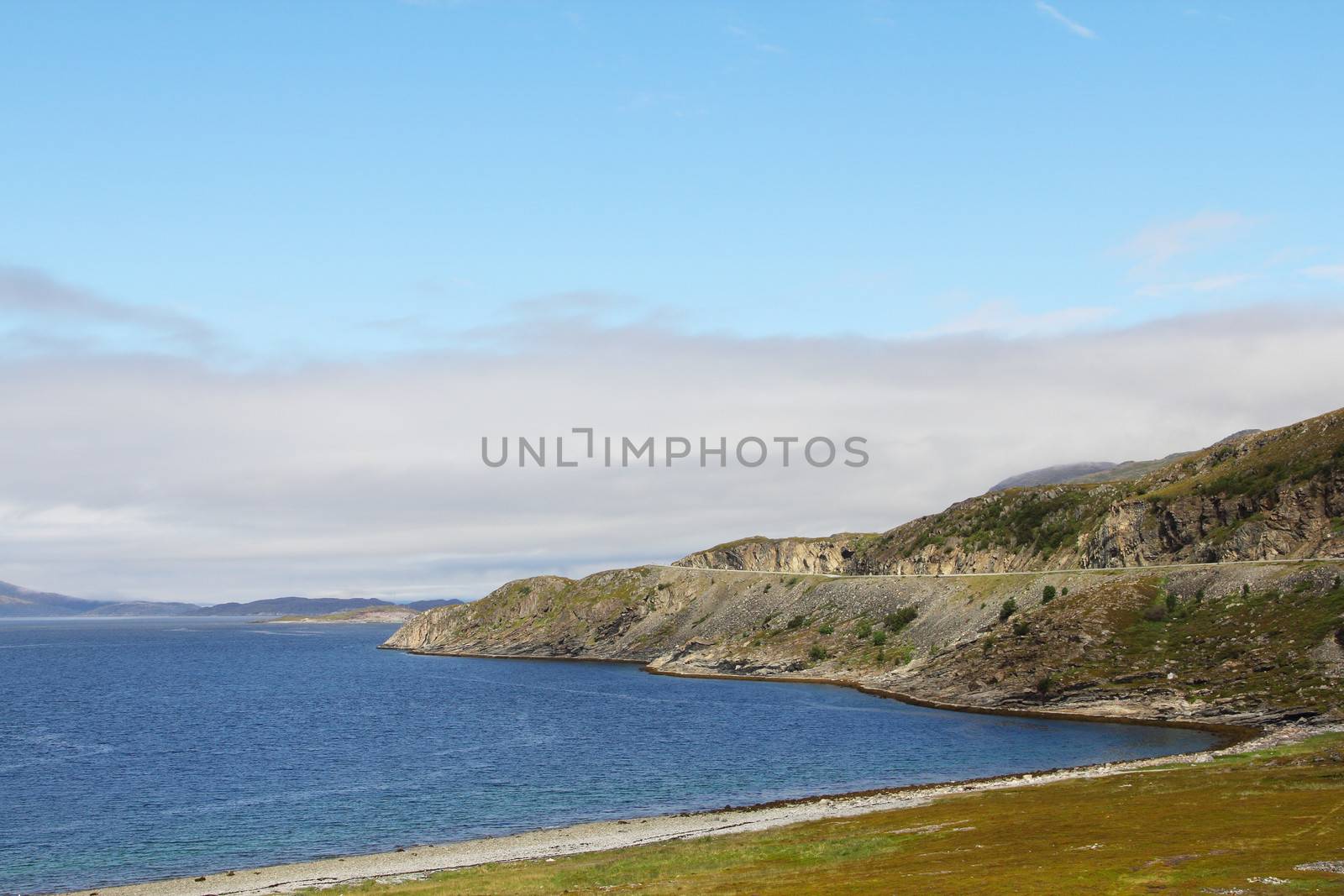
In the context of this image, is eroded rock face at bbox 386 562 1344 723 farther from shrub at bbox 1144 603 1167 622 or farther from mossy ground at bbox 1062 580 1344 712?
shrub at bbox 1144 603 1167 622

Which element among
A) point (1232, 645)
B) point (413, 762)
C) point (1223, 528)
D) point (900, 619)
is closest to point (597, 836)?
point (413, 762)

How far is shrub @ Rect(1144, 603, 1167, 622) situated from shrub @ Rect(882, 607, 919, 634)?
4753 cm

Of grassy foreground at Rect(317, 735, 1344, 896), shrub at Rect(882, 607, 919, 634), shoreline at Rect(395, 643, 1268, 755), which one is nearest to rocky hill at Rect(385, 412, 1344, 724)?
shrub at Rect(882, 607, 919, 634)

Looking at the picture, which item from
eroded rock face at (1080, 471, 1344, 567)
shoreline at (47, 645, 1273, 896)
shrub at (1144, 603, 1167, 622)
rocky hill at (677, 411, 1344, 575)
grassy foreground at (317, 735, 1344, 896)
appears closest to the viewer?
grassy foreground at (317, 735, 1344, 896)

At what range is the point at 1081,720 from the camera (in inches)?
4683

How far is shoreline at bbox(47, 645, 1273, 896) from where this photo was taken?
59062 millimetres

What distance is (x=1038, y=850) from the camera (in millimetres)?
48312

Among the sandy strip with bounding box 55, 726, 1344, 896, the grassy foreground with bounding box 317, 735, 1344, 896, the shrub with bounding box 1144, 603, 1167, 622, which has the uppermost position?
the shrub with bounding box 1144, 603, 1167, 622

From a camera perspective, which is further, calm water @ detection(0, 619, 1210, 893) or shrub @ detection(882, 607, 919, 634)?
shrub @ detection(882, 607, 919, 634)

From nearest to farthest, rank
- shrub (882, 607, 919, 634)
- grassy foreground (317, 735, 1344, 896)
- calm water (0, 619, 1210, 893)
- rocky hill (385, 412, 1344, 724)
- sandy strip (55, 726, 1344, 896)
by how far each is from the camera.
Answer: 1. grassy foreground (317, 735, 1344, 896)
2. sandy strip (55, 726, 1344, 896)
3. calm water (0, 619, 1210, 893)
4. rocky hill (385, 412, 1344, 724)
5. shrub (882, 607, 919, 634)

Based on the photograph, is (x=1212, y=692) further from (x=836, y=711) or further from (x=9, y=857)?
(x=9, y=857)

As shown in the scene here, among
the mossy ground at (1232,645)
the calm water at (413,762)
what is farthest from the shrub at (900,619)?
the mossy ground at (1232,645)

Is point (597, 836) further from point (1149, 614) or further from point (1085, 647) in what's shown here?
point (1149, 614)

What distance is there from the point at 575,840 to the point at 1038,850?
3107cm
